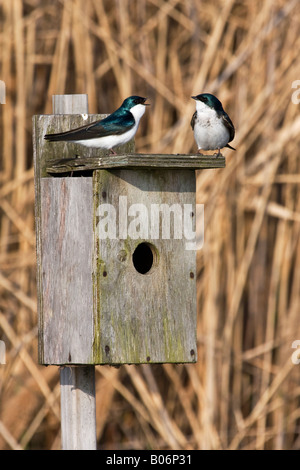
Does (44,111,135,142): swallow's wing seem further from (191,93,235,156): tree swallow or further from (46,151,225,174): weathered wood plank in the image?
(191,93,235,156): tree swallow

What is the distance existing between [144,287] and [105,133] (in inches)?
19.4

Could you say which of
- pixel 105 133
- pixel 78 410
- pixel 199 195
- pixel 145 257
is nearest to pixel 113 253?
pixel 145 257

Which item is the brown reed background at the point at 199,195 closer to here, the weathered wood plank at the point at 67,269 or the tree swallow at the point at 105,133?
the tree swallow at the point at 105,133

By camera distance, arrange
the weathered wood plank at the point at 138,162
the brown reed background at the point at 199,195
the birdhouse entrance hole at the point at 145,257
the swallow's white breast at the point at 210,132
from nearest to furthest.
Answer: the weathered wood plank at the point at 138,162 → the birdhouse entrance hole at the point at 145,257 → the swallow's white breast at the point at 210,132 → the brown reed background at the point at 199,195

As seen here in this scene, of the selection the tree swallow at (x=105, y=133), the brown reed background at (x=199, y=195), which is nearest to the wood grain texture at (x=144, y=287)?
the tree swallow at (x=105, y=133)

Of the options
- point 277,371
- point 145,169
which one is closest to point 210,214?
point 277,371

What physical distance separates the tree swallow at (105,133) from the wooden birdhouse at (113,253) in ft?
0.26

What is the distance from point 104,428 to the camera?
4559 mm

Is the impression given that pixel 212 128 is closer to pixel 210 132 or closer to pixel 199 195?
pixel 210 132

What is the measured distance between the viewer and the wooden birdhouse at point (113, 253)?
254 cm

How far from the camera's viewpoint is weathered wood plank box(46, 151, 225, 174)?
2.46 m

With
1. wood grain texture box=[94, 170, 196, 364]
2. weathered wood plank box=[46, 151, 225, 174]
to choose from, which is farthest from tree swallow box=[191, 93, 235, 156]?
weathered wood plank box=[46, 151, 225, 174]

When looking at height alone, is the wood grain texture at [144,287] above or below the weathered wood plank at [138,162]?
below

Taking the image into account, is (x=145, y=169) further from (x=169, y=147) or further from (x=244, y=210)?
(x=244, y=210)
